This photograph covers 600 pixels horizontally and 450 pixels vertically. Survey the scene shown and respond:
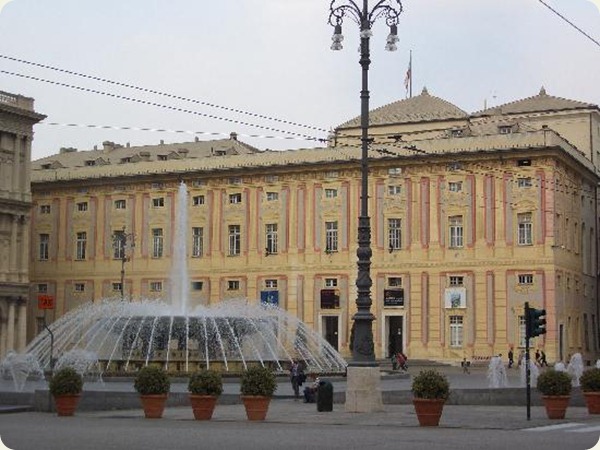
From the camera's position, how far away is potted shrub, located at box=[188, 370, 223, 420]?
20.1 m

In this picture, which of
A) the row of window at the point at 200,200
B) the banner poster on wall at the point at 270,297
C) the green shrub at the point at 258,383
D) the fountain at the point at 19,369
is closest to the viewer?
the green shrub at the point at 258,383

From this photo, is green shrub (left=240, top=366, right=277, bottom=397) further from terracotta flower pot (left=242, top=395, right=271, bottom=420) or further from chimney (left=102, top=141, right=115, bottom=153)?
chimney (left=102, top=141, right=115, bottom=153)

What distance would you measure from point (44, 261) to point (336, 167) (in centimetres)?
2029

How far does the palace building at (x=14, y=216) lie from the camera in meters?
58.7

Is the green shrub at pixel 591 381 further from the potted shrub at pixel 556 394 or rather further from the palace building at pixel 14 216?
the palace building at pixel 14 216

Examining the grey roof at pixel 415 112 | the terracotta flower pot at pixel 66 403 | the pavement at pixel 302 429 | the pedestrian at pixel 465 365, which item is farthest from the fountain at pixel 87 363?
the grey roof at pixel 415 112

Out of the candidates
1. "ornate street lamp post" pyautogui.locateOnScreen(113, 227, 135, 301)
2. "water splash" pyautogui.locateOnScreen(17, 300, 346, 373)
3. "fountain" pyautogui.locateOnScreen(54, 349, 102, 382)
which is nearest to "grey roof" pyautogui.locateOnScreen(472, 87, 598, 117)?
"ornate street lamp post" pyautogui.locateOnScreen(113, 227, 135, 301)

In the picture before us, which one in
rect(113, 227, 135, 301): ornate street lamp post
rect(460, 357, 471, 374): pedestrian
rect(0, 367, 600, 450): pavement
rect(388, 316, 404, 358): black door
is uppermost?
rect(113, 227, 135, 301): ornate street lamp post

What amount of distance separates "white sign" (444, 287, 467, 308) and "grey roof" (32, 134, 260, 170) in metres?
15.2

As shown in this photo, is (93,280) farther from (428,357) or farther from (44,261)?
(428,357)

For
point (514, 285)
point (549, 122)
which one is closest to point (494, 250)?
point (514, 285)

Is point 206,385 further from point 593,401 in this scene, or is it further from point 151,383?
point 593,401

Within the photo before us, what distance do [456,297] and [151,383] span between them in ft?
117

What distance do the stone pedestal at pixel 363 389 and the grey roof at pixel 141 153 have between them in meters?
42.2
